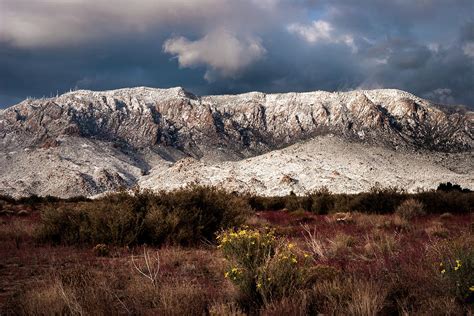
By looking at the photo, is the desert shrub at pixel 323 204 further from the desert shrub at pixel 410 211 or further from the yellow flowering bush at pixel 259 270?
the yellow flowering bush at pixel 259 270

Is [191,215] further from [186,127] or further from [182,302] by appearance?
[186,127]

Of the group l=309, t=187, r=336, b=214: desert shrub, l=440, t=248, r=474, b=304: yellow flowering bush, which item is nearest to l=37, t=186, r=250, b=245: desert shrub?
l=440, t=248, r=474, b=304: yellow flowering bush

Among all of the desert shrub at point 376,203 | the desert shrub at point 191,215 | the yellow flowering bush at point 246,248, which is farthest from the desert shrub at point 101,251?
Result: the desert shrub at point 376,203

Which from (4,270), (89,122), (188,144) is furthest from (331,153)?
(89,122)

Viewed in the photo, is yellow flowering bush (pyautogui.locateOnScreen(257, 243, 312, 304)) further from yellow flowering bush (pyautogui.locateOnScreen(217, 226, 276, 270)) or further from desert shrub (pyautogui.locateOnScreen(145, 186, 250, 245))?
desert shrub (pyautogui.locateOnScreen(145, 186, 250, 245))

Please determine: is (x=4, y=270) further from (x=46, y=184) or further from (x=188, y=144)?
(x=188, y=144)

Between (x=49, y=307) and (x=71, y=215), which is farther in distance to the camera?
(x=71, y=215)
